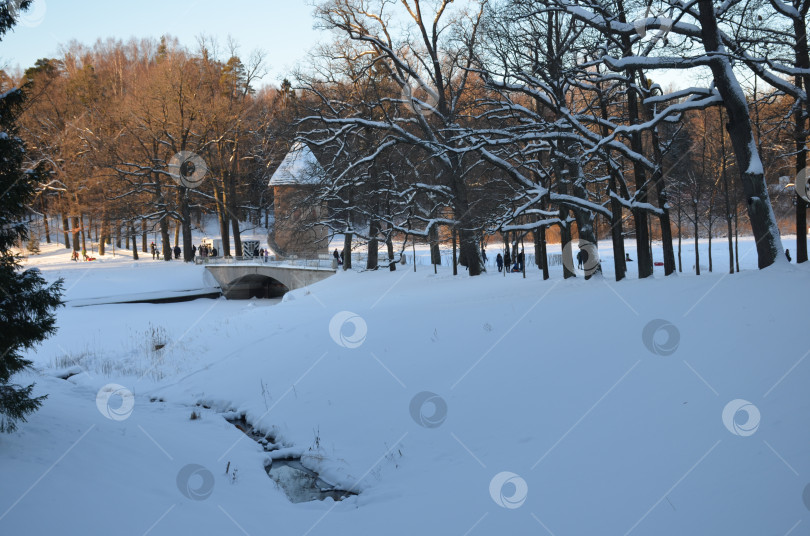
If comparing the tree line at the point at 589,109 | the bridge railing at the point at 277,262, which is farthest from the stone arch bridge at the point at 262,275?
the tree line at the point at 589,109

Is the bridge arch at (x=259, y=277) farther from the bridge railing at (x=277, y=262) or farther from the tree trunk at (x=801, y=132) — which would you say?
the tree trunk at (x=801, y=132)

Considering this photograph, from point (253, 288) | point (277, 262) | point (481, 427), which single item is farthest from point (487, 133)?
point (253, 288)

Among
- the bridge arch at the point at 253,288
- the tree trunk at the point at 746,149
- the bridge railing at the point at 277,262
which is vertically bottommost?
the bridge arch at the point at 253,288

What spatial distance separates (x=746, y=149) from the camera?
10.7m

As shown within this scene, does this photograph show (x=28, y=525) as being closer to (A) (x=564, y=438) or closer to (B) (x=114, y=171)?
(A) (x=564, y=438)

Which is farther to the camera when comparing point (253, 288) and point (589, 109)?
point (253, 288)

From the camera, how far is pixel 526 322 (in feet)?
38.3

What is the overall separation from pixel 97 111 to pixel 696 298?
54681mm

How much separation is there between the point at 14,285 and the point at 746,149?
450 inches

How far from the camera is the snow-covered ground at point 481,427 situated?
551cm

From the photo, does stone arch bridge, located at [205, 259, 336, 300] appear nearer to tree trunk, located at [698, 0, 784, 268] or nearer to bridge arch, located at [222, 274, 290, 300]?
bridge arch, located at [222, 274, 290, 300]

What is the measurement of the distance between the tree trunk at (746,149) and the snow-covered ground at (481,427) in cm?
90

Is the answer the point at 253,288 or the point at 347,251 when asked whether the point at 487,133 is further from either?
the point at 253,288

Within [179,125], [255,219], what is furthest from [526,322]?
[255,219]
